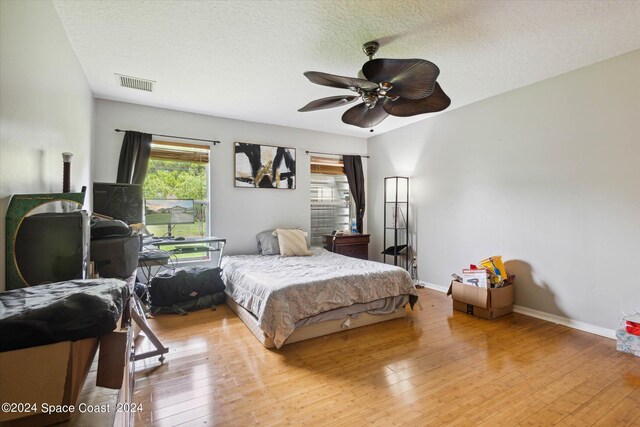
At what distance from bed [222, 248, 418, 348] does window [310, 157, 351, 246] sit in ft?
5.86

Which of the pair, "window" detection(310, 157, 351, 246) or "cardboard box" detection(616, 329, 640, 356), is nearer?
"cardboard box" detection(616, 329, 640, 356)

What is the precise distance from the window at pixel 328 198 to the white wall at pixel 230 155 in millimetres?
212

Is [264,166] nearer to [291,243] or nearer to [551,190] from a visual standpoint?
[291,243]

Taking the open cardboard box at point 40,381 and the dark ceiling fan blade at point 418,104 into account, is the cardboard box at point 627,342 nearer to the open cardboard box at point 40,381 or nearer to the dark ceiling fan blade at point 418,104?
the dark ceiling fan blade at point 418,104

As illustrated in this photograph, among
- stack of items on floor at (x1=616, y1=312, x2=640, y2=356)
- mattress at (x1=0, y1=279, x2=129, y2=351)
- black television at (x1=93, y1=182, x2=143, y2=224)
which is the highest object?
black television at (x1=93, y1=182, x2=143, y2=224)

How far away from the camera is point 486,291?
3.20m

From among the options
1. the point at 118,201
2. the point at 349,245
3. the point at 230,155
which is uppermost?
the point at 230,155

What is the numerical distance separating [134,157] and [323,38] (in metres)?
2.90

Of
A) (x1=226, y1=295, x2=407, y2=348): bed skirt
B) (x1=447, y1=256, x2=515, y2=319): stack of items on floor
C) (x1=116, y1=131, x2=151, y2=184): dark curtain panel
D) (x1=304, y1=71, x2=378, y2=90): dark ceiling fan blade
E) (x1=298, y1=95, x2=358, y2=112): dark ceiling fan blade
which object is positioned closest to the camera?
(x1=304, y1=71, x2=378, y2=90): dark ceiling fan blade

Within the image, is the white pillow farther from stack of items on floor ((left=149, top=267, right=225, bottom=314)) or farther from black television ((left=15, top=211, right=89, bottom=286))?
black television ((left=15, top=211, right=89, bottom=286))

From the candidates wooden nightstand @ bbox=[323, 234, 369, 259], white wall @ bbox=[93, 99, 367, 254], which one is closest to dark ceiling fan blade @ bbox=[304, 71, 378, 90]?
white wall @ bbox=[93, 99, 367, 254]

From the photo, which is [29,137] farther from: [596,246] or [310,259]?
[596,246]

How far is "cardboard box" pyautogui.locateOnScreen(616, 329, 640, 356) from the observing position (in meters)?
2.42

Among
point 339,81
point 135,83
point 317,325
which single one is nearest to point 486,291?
point 317,325
